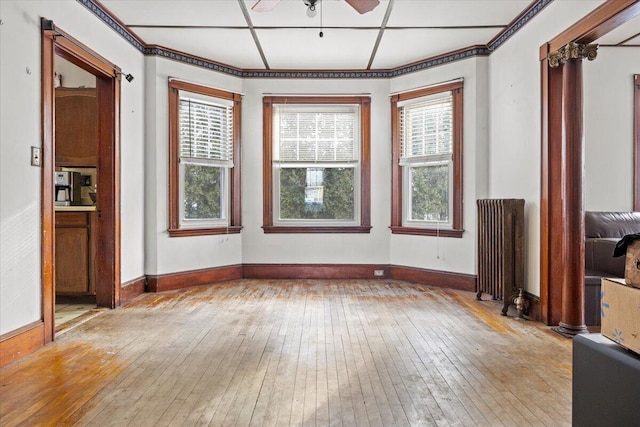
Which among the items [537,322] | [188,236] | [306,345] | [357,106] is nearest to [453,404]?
[306,345]

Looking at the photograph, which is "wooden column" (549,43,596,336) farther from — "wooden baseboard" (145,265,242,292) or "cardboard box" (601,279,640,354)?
"wooden baseboard" (145,265,242,292)

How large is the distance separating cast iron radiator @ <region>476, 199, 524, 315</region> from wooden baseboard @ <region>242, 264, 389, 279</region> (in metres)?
1.93

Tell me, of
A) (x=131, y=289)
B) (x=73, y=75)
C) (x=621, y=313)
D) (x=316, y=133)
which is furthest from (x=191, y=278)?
(x=621, y=313)

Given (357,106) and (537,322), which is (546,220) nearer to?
(537,322)

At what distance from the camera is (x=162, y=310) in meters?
4.68

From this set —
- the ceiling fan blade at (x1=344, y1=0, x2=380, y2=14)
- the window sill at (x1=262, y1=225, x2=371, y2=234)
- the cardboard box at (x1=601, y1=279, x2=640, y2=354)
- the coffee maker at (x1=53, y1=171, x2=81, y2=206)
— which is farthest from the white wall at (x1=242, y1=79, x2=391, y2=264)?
the cardboard box at (x1=601, y1=279, x2=640, y2=354)

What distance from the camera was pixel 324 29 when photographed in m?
5.05

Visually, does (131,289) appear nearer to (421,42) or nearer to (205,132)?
(205,132)

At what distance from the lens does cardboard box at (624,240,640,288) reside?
5.56 feet

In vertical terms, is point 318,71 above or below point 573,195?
above

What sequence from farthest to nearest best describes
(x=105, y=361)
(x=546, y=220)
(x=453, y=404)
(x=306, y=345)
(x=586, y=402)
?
(x=546, y=220), (x=306, y=345), (x=105, y=361), (x=453, y=404), (x=586, y=402)

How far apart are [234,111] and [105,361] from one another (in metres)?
4.06

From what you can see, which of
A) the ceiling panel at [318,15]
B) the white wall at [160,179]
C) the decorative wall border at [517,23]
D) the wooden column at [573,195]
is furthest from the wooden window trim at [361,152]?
the wooden column at [573,195]

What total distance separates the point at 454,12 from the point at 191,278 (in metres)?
4.17
